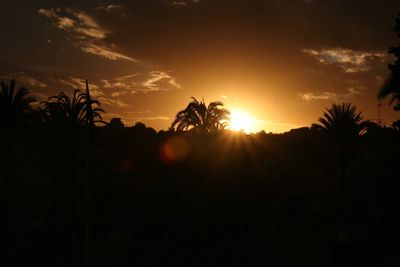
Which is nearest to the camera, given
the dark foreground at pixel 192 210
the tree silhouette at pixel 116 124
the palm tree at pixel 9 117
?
the dark foreground at pixel 192 210

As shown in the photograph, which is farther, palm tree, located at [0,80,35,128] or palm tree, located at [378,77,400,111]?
palm tree, located at [0,80,35,128]

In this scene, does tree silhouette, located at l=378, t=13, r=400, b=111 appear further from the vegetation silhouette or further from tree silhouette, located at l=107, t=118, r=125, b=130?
tree silhouette, located at l=107, t=118, r=125, b=130

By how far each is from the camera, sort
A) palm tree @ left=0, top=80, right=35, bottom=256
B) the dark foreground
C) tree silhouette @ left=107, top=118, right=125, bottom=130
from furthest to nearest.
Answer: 1. tree silhouette @ left=107, top=118, right=125, bottom=130
2. palm tree @ left=0, top=80, right=35, bottom=256
3. the dark foreground

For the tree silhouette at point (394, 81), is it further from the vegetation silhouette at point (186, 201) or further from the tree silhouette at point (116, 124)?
the tree silhouette at point (116, 124)

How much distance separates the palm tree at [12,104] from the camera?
37.9m

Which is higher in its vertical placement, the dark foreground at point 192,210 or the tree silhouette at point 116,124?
the tree silhouette at point 116,124

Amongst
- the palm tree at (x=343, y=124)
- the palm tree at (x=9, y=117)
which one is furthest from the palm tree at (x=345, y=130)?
the palm tree at (x=9, y=117)

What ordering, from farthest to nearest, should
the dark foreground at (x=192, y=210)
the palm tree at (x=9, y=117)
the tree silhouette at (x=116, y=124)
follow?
1. the tree silhouette at (x=116, y=124)
2. the palm tree at (x=9, y=117)
3. the dark foreground at (x=192, y=210)

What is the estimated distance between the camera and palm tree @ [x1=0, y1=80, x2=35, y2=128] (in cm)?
3788

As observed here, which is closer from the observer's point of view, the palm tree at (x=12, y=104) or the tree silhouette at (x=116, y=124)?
the palm tree at (x=12, y=104)

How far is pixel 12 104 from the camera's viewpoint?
3816 cm

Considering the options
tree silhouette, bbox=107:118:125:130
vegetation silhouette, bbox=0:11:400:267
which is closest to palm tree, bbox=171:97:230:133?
vegetation silhouette, bbox=0:11:400:267

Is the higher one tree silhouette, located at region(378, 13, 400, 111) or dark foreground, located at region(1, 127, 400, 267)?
tree silhouette, located at region(378, 13, 400, 111)

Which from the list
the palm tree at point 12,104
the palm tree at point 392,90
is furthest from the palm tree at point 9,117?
the palm tree at point 392,90
